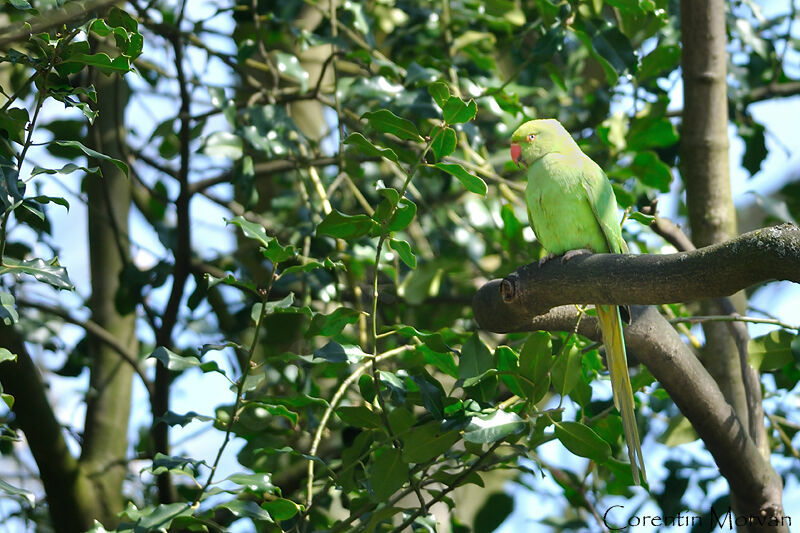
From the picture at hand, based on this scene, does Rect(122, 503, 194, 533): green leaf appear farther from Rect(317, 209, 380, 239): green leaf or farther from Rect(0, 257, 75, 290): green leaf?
Rect(317, 209, 380, 239): green leaf

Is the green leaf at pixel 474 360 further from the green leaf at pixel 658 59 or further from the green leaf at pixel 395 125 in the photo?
the green leaf at pixel 658 59

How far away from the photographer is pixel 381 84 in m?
2.55

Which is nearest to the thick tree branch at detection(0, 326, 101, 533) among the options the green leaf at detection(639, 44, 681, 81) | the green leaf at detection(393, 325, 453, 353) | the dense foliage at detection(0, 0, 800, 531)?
the dense foliage at detection(0, 0, 800, 531)

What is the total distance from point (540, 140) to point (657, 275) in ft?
3.37

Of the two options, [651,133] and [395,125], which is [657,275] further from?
[651,133]

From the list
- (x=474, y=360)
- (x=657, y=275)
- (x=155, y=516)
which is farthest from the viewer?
(x=474, y=360)

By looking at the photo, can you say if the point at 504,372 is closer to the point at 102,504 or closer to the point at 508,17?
the point at 102,504

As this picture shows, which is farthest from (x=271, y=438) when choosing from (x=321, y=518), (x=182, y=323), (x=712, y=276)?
(x=712, y=276)

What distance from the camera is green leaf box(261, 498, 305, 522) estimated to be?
174 cm

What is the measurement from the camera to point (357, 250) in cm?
270

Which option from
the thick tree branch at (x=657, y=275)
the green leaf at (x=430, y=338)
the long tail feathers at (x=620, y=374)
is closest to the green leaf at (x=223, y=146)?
the green leaf at (x=430, y=338)

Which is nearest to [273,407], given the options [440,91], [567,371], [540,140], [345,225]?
[345,225]

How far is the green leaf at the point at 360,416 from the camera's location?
1.86 metres

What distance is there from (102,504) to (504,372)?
1.33 meters
